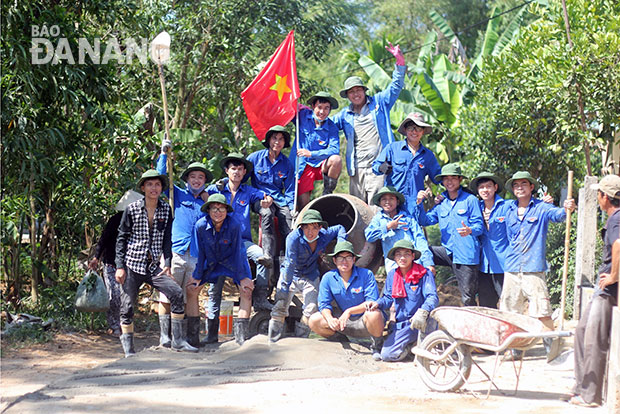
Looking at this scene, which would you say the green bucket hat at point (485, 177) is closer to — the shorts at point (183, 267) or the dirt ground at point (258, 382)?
the dirt ground at point (258, 382)

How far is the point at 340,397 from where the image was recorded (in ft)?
20.6

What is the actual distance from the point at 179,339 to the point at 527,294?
3594 mm

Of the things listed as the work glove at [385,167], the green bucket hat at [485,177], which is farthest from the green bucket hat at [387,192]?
the green bucket hat at [485,177]

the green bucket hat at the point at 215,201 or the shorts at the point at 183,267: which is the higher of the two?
the green bucket hat at the point at 215,201

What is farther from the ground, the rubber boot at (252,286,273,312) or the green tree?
the green tree

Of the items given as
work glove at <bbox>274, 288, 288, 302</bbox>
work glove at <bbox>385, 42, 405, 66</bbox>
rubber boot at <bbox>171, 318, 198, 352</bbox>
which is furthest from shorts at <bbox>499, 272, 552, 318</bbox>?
rubber boot at <bbox>171, 318, 198, 352</bbox>

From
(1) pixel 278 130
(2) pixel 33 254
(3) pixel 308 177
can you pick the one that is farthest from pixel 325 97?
(2) pixel 33 254

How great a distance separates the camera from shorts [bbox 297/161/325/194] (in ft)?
31.4

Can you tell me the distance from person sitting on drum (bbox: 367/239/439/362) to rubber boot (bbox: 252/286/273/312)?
57.2 inches

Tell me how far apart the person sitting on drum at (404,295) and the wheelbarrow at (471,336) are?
1139mm

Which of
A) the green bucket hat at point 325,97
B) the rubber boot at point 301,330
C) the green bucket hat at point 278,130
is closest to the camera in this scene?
the rubber boot at point 301,330

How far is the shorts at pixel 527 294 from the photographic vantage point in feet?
26.3

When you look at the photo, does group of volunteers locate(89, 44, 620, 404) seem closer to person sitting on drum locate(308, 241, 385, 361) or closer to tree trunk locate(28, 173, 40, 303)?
person sitting on drum locate(308, 241, 385, 361)

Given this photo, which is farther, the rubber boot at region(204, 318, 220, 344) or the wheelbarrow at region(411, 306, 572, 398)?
the rubber boot at region(204, 318, 220, 344)
